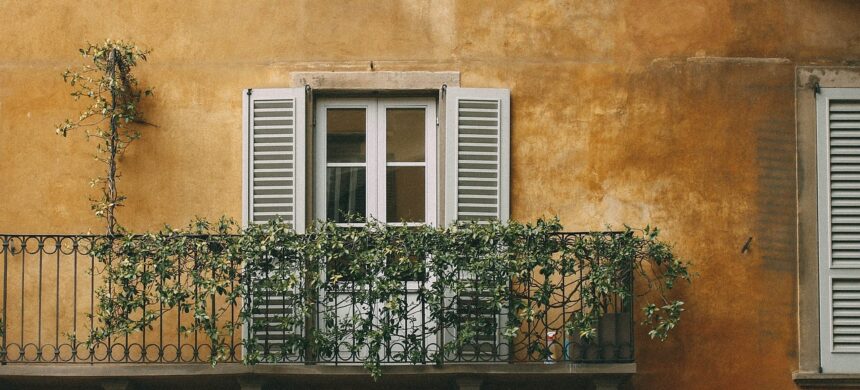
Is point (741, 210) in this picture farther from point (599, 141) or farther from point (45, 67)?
point (45, 67)

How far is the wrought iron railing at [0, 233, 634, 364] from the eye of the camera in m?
9.71

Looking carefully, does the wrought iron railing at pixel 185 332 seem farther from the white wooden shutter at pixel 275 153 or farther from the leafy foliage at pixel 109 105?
the white wooden shutter at pixel 275 153

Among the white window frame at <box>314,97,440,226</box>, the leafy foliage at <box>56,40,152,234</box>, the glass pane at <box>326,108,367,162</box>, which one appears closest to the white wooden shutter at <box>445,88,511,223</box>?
the white window frame at <box>314,97,440,226</box>

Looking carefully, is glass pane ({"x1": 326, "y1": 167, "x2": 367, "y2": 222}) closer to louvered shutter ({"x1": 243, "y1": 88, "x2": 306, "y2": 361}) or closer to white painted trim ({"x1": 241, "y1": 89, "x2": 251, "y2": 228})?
louvered shutter ({"x1": 243, "y1": 88, "x2": 306, "y2": 361})

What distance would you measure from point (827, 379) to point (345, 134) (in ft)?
13.4

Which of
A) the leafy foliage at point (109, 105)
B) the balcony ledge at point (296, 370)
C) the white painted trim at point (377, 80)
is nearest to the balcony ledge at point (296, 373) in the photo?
the balcony ledge at point (296, 370)

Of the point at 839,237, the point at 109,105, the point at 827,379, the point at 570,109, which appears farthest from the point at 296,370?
the point at 839,237

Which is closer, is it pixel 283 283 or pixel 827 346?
pixel 283 283

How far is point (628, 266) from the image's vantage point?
31.7 ft

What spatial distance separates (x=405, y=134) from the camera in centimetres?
1046

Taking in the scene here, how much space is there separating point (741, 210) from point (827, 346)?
47.3 inches

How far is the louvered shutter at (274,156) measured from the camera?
10188 mm

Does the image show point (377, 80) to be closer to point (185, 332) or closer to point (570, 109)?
point (570, 109)

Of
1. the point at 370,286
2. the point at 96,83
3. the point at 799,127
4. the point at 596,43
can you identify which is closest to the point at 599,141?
the point at 596,43
